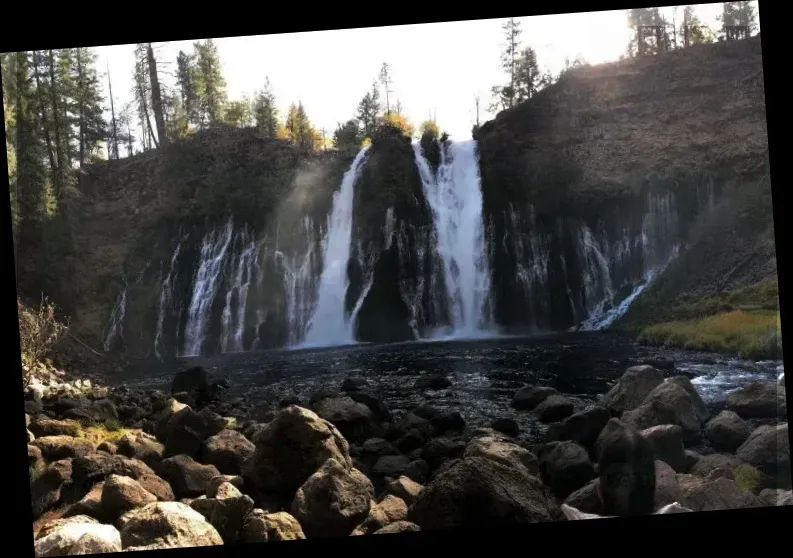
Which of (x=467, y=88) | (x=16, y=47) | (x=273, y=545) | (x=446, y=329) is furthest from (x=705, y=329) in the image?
(x=16, y=47)

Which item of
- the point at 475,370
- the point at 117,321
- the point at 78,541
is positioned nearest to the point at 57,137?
the point at 117,321

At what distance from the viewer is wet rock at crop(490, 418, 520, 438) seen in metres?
4.72

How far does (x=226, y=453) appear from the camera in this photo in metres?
4.70

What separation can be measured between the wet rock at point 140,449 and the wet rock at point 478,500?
6.96ft

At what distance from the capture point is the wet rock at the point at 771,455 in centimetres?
459

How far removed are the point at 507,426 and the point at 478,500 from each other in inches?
30.4

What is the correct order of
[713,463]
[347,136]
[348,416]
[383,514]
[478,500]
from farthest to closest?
[347,136] < [348,416] < [713,463] < [383,514] < [478,500]

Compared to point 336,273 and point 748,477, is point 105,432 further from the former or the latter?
point 748,477

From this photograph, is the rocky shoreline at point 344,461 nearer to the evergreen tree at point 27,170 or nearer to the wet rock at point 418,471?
the wet rock at point 418,471

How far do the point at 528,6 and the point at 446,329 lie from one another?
8.80 ft

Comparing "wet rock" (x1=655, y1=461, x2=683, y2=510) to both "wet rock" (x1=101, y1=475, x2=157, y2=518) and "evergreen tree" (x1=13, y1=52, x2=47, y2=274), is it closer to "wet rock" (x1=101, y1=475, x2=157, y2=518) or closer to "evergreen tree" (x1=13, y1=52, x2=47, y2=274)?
"wet rock" (x1=101, y1=475, x2=157, y2=518)

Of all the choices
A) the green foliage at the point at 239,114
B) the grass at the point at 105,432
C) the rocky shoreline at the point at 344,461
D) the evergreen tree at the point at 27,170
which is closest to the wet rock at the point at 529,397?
the rocky shoreline at the point at 344,461

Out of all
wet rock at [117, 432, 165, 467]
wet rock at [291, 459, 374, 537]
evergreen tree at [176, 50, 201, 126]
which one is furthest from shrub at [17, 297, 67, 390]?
wet rock at [291, 459, 374, 537]

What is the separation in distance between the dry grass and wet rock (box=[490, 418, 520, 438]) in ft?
4.34
